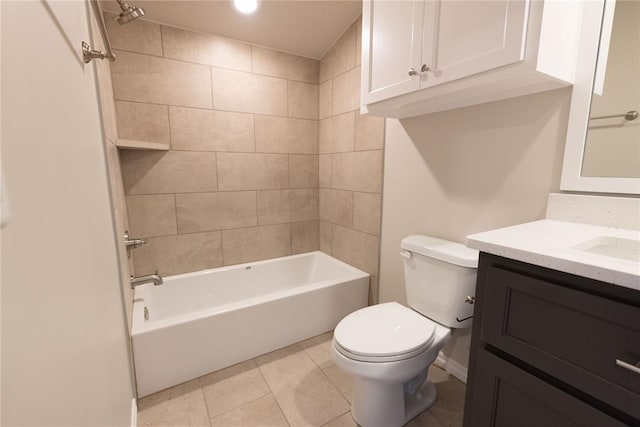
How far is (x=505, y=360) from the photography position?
83 cm

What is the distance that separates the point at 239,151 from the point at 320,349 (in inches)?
65.1

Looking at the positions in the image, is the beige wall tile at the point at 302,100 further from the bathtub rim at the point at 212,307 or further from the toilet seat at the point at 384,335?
the toilet seat at the point at 384,335

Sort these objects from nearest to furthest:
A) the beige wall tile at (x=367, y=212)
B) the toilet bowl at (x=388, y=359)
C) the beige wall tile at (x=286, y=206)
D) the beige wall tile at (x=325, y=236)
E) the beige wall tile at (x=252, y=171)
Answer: the toilet bowl at (x=388, y=359)
the beige wall tile at (x=367, y=212)
the beige wall tile at (x=252, y=171)
the beige wall tile at (x=286, y=206)
the beige wall tile at (x=325, y=236)

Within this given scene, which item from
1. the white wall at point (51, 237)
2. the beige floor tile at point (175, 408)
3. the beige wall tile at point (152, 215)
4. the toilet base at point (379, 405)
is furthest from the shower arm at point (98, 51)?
the toilet base at point (379, 405)

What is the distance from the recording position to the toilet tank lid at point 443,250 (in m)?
1.30

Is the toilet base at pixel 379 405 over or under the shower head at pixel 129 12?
under

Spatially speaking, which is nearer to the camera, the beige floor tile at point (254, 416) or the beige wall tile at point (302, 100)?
the beige floor tile at point (254, 416)

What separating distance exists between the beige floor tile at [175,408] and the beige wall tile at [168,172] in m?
1.32

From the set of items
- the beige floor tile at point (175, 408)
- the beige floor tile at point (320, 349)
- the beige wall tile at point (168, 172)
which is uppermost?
the beige wall tile at point (168, 172)

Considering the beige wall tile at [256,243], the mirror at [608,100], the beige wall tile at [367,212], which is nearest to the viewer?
the mirror at [608,100]

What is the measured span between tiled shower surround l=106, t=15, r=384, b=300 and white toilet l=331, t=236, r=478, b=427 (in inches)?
26.6

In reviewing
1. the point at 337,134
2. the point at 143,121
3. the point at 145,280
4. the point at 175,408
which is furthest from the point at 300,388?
the point at 143,121

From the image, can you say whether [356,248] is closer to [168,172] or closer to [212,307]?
[212,307]

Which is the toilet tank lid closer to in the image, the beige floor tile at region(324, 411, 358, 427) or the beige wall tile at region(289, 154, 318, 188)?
the beige floor tile at region(324, 411, 358, 427)
